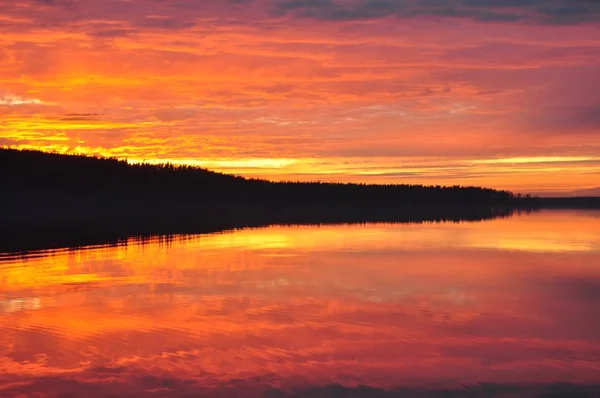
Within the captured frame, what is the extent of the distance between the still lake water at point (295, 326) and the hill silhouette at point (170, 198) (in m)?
22.8

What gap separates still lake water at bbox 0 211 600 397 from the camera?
10750mm

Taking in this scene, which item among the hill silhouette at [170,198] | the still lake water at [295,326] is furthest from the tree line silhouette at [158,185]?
the still lake water at [295,326]

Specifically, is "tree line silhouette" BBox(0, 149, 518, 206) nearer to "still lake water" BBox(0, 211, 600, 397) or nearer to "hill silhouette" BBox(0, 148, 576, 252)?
"hill silhouette" BBox(0, 148, 576, 252)

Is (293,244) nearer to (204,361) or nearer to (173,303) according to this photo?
(173,303)

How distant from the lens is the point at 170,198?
95.6 metres

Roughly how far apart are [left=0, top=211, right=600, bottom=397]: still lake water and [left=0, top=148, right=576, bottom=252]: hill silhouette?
22.8 meters

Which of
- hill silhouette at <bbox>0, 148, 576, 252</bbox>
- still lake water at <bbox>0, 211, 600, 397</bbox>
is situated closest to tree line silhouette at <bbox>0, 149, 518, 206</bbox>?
hill silhouette at <bbox>0, 148, 576, 252</bbox>

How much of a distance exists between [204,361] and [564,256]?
2074cm

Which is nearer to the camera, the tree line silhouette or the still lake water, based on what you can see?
the still lake water

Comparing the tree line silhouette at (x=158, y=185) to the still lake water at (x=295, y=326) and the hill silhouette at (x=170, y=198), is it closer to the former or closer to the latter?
the hill silhouette at (x=170, y=198)

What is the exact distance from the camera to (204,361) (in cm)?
1180

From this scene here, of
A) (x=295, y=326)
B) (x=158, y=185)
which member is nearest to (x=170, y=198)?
(x=158, y=185)

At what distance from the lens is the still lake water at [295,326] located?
10.8m

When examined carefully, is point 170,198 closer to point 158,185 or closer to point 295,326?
point 158,185
